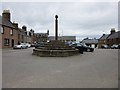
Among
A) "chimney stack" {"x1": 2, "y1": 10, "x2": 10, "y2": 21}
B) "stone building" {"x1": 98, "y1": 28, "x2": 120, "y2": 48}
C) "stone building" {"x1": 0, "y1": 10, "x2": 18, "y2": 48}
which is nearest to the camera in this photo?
"stone building" {"x1": 0, "y1": 10, "x2": 18, "y2": 48}

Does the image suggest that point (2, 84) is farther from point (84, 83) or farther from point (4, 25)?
point (4, 25)

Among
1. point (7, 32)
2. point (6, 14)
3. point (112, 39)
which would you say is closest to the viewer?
point (7, 32)

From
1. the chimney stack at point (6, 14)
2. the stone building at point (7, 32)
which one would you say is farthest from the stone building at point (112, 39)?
the chimney stack at point (6, 14)

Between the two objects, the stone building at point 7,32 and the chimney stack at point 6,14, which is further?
the chimney stack at point 6,14

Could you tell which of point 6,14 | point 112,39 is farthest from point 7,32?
point 112,39

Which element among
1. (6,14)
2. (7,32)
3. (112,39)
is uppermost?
(6,14)

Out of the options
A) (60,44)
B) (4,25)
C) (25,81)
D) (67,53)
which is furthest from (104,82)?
(4,25)

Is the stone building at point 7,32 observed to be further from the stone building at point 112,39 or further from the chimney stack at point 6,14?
the stone building at point 112,39

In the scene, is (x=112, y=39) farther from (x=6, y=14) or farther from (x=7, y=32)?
(x=7, y=32)

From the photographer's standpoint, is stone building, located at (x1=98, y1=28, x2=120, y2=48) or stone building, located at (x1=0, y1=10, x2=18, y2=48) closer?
stone building, located at (x1=0, y1=10, x2=18, y2=48)

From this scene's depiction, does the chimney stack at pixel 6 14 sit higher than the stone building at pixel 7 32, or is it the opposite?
the chimney stack at pixel 6 14

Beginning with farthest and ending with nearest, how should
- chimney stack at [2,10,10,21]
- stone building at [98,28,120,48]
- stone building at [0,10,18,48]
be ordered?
stone building at [98,28,120,48], chimney stack at [2,10,10,21], stone building at [0,10,18,48]

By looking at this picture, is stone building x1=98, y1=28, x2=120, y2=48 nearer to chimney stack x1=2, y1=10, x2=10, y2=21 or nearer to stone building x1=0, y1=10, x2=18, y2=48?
stone building x1=0, y1=10, x2=18, y2=48

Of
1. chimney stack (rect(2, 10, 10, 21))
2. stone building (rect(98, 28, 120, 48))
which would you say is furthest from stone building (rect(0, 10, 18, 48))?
stone building (rect(98, 28, 120, 48))
